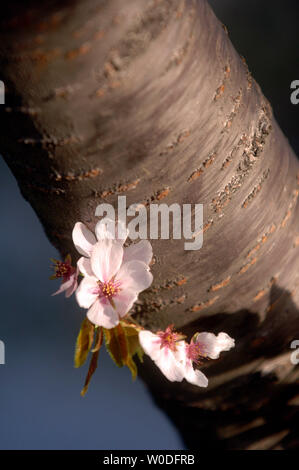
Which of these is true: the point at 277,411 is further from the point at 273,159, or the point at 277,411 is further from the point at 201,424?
the point at 273,159

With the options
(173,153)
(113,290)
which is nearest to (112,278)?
(113,290)

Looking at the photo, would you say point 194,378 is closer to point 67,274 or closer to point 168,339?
point 168,339

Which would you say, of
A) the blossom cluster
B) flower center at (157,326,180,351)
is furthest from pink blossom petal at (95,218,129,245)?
flower center at (157,326,180,351)

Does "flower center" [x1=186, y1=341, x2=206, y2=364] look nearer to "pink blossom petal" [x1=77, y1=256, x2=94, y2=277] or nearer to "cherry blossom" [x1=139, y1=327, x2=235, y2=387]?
"cherry blossom" [x1=139, y1=327, x2=235, y2=387]

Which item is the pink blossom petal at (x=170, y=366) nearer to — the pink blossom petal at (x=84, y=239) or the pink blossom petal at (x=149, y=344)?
the pink blossom petal at (x=149, y=344)

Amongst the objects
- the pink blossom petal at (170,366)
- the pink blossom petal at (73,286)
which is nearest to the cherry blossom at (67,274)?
the pink blossom petal at (73,286)

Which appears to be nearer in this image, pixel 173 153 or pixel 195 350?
pixel 173 153
